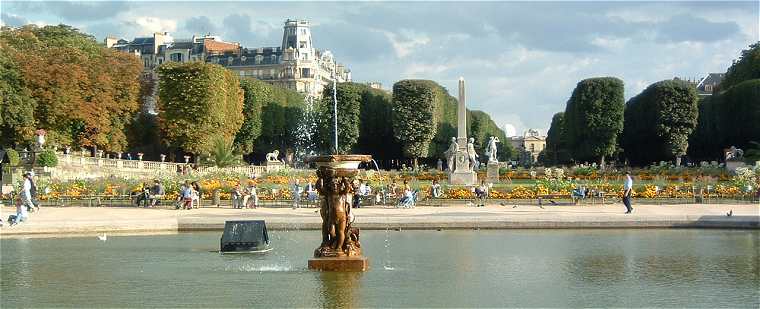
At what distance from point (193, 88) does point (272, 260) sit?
50559 mm

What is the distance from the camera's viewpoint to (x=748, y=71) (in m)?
78.7

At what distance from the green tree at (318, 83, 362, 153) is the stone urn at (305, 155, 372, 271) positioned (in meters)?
61.5

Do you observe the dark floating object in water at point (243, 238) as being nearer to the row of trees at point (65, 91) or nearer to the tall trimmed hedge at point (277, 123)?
the row of trees at point (65, 91)

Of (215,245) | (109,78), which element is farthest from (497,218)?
(109,78)

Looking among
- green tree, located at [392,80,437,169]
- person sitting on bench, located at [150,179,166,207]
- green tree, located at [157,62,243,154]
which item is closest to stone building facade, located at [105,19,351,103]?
green tree, located at [392,80,437,169]

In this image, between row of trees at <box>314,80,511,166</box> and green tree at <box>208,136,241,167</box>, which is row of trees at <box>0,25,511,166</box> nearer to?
row of trees at <box>314,80,511,166</box>

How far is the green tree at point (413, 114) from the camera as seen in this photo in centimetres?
7681

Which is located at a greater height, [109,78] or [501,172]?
[109,78]

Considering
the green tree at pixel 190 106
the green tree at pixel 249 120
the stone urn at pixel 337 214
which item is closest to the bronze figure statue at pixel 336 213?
→ the stone urn at pixel 337 214

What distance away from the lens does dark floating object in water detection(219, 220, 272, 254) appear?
2077cm

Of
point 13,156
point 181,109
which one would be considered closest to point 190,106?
point 181,109

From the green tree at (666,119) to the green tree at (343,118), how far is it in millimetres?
21288

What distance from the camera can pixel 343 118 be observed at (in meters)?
79.8

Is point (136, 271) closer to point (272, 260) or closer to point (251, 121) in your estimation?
point (272, 260)
